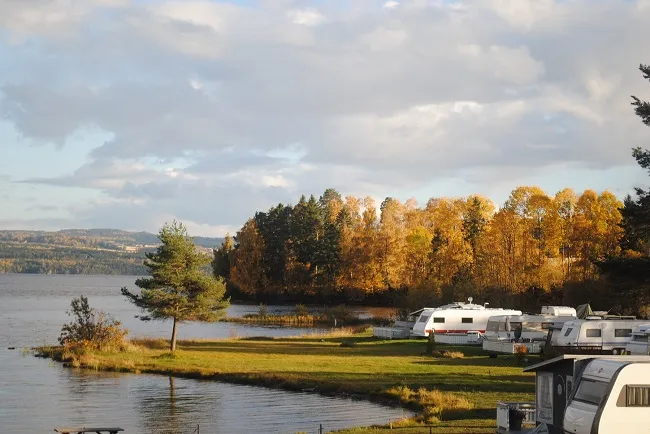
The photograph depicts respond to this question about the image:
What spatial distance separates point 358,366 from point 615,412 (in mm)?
23179

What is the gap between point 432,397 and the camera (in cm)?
2938

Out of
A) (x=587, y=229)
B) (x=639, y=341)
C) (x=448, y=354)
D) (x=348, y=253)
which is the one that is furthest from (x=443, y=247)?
(x=639, y=341)

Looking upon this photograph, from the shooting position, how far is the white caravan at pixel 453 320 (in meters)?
55.2

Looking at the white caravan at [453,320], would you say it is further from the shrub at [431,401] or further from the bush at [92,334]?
the shrub at [431,401]

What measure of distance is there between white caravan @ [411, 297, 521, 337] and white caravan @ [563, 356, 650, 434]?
37.0 m

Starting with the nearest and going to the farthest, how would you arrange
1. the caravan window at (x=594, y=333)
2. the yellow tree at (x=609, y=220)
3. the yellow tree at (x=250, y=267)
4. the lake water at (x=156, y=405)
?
the lake water at (x=156, y=405)
the caravan window at (x=594, y=333)
the yellow tree at (x=609, y=220)
the yellow tree at (x=250, y=267)

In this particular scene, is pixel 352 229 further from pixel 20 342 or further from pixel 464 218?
pixel 20 342

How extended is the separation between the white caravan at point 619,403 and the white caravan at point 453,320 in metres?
37.0

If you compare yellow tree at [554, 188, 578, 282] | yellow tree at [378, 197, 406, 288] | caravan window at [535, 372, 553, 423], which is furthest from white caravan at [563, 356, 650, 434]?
yellow tree at [378, 197, 406, 288]

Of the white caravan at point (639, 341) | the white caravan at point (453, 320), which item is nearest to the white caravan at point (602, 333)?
the white caravan at point (639, 341)

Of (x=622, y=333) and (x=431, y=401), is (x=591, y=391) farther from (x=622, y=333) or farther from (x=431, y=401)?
(x=622, y=333)

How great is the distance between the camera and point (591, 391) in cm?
1847

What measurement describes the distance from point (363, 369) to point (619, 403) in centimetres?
2187

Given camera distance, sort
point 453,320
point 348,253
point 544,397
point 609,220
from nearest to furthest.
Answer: point 544,397 < point 453,320 < point 609,220 < point 348,253
